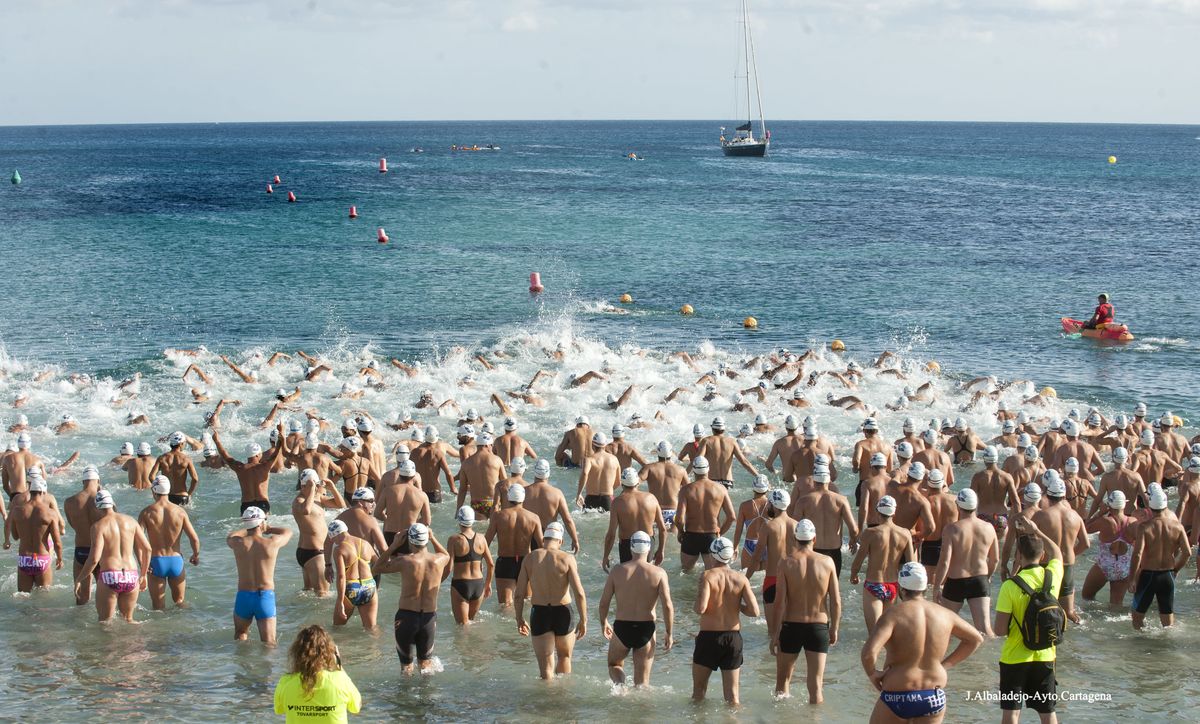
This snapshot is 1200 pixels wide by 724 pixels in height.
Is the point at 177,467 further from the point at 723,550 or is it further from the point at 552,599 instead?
the point at 723,550

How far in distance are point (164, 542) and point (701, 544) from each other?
227 inches

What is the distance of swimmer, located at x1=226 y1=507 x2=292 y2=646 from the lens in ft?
33.9

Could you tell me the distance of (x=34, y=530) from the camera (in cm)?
1180

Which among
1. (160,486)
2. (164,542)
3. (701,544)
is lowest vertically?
(701,544)

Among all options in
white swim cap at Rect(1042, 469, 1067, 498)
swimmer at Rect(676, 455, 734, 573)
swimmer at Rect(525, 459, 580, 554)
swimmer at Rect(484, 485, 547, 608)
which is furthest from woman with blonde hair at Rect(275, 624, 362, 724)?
white swim cap at Rect(1042, 469, 1067, 498)

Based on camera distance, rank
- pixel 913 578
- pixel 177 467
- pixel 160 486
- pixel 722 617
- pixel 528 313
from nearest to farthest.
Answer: pixel 913 578 < pixel 722 617 < pixel 160 486 < pixel 177 467 < pixel 528 313

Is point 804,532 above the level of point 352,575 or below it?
above

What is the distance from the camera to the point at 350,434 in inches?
614

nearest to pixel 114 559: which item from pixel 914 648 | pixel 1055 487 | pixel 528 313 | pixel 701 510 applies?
pixel 701 510

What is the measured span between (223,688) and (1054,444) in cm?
1128

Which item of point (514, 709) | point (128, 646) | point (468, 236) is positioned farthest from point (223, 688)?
point (468, 236)

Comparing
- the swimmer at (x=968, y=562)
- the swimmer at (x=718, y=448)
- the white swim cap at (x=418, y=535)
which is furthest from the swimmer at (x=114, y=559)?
the swimmer at (x=968, y=562)

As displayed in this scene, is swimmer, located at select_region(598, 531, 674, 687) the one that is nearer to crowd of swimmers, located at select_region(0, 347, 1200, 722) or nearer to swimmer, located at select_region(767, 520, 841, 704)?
crowd of swimmers, located at select_region(0, 347, 1200, 722)

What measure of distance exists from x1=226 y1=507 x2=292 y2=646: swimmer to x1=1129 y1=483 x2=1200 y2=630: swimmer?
8357mm
